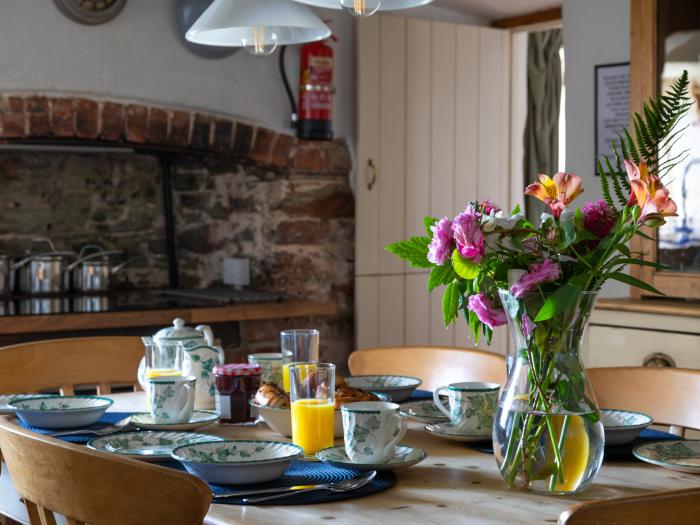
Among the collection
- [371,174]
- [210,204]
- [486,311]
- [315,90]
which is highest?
[315,90]

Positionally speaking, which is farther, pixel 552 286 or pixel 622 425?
pixel 622 425

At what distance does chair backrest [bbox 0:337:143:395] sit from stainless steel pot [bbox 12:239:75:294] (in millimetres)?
1431

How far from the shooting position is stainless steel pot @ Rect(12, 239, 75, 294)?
3.91 metres

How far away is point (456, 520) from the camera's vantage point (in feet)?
4.30

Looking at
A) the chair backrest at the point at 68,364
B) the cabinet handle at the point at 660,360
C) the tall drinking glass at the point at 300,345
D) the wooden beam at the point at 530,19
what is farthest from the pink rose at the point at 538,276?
the wooden beam at the point at 530,19

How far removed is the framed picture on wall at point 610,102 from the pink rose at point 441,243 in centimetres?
222

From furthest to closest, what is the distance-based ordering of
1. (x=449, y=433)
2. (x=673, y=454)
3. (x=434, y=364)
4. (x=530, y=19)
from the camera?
(x=530, y=19) → (x=434, y=364) → (x=449, y=433) → (x=673, y=454)

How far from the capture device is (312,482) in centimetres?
148

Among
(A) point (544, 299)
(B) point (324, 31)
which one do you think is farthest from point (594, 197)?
(A) point (544, 299)

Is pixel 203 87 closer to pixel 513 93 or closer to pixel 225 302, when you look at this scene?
pixel 225 302

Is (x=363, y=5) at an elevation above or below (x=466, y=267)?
above

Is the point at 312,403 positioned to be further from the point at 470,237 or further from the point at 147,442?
the point at 470,237

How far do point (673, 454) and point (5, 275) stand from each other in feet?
9.28

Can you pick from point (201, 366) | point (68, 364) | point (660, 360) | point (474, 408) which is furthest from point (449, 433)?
point (660, 360)
